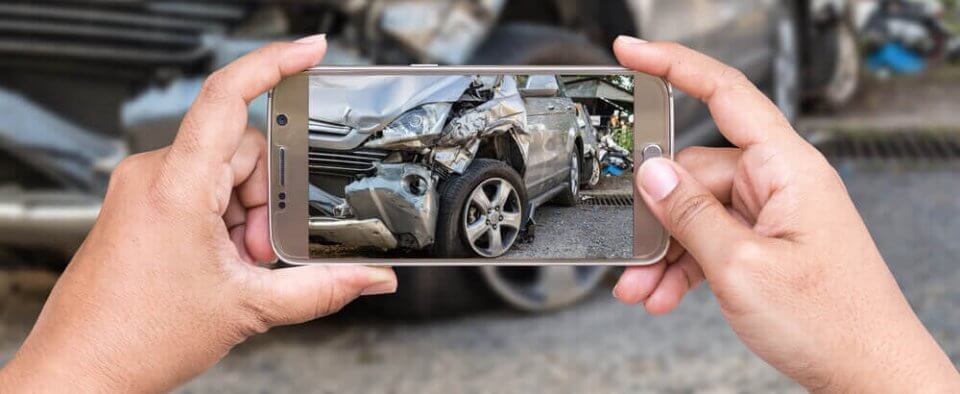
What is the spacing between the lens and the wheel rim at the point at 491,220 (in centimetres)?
140

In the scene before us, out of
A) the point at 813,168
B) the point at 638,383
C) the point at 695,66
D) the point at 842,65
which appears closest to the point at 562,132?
the point at 695,66

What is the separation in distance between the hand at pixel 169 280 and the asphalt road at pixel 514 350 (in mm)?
1543

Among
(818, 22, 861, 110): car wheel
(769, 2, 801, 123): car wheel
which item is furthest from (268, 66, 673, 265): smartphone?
(818, 22, 861, 110): car wheel

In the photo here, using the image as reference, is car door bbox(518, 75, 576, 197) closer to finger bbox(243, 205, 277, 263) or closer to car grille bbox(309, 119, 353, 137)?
car grille bbox(309, 119, 353, 137)

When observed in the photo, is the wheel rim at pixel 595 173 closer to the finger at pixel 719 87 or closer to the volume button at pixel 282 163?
the finger at pixel 719 87

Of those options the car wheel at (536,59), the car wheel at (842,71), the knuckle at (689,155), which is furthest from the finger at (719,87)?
the car wheel at (842,71)

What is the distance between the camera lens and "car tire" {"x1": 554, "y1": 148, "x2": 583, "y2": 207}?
1.39 meters

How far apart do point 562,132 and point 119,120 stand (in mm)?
1806

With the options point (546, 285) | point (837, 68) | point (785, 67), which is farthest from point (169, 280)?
point (837, 68)

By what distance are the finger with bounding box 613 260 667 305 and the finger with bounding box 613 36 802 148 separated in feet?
0.77

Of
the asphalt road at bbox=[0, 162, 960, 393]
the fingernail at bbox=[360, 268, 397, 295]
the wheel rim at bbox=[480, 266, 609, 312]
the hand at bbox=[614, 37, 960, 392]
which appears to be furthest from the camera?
the wheel rim at bbox=[480, 266, 609, 312]

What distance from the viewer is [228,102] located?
48.6 inches

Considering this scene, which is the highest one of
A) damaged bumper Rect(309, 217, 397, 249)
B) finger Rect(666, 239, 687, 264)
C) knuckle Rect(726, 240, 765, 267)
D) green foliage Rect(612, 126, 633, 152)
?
green foliage Rect(612, 126, 633, 152)

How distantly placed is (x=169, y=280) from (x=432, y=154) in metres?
0.38
